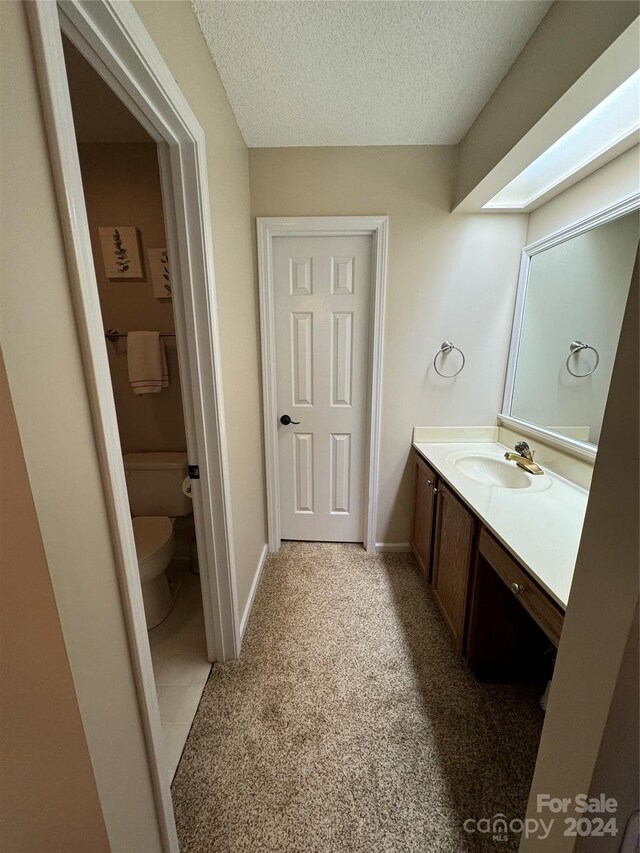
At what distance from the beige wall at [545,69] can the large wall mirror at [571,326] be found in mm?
546

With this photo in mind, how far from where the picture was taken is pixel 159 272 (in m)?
1.82

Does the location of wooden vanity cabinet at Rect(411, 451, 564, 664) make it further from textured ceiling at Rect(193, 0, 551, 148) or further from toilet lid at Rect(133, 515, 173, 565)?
textured ceiling at Rect(193, 0, 551, 148)

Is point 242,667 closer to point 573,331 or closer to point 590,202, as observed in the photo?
point 573,331

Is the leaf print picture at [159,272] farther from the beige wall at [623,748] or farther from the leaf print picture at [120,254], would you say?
the beige wall at [623,748]

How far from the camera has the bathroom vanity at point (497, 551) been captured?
3.22 ft

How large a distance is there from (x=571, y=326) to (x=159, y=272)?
2194 mm

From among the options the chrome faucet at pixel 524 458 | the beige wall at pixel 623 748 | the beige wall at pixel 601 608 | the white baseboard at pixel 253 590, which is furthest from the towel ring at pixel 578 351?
the white baseboard at pixel 253 590

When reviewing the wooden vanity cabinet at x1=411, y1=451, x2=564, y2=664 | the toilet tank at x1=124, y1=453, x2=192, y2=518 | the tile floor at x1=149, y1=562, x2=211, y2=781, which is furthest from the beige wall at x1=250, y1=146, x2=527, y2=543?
the tile floor at x1=149, y1=562, x2=211, y2=781

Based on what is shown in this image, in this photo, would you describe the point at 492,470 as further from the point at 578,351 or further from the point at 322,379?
the point at 322,379

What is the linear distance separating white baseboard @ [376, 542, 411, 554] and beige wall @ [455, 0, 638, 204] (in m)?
2.20

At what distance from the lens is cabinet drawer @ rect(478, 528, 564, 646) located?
870 millimetres

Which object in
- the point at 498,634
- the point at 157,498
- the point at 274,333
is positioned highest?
the point at 274,333

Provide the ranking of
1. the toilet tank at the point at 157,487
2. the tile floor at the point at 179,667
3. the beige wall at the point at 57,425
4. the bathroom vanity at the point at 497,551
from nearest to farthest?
the beige wall at the point at 57,425
the bathroom vanity at the point at 497,551
the tile floor at the point at 179,667
the toilet tank at the point at 157,487

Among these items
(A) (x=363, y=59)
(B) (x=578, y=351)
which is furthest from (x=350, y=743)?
(A) (x=363, y=59)
